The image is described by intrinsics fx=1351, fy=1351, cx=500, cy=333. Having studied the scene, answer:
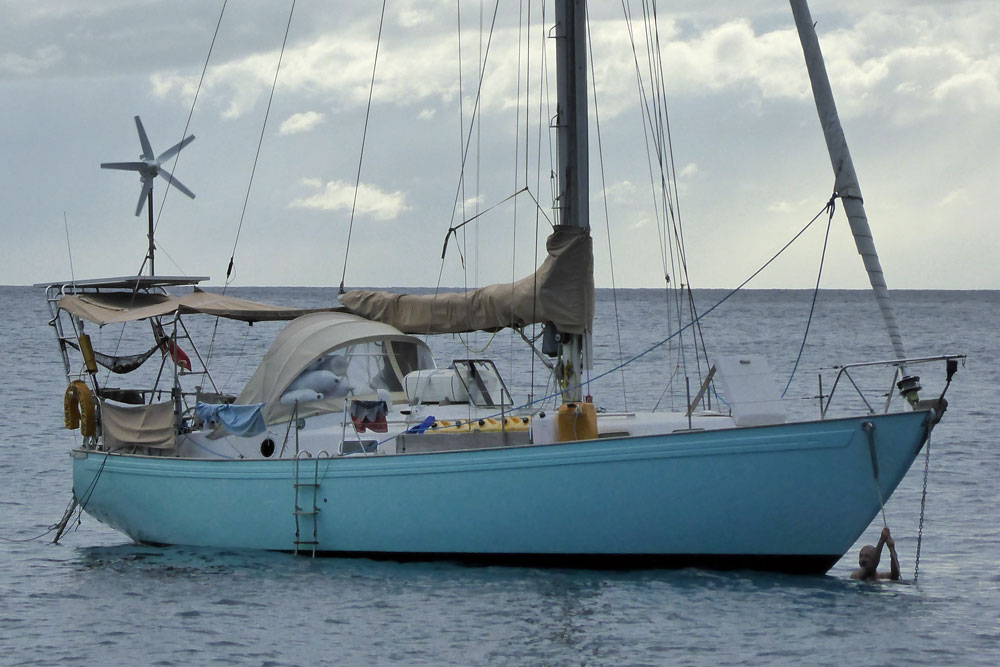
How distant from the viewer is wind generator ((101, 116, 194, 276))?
77.7 ft

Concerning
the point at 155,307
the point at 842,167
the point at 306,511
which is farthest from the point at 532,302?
the point at 155,307

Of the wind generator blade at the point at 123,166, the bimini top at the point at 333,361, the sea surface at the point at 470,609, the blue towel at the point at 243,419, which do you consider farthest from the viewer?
the wind generator blade at the point at 123,166

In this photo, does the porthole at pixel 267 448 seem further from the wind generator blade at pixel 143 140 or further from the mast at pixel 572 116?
the wind generator blade at pixel 143 140

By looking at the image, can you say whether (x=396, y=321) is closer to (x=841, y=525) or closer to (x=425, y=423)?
(x=425, y=423)

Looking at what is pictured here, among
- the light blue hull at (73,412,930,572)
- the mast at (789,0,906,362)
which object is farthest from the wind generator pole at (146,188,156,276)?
the mast at (789,0,906,362)

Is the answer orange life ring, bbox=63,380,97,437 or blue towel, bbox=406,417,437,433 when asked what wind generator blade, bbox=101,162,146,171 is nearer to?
orange life ring, bbox=63,380,97,437

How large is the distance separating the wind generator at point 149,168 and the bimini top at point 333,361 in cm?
364

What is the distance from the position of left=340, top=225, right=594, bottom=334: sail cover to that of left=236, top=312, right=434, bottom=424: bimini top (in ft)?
1.76

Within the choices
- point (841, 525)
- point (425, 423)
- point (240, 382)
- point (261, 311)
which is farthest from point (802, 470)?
point (240, 382)

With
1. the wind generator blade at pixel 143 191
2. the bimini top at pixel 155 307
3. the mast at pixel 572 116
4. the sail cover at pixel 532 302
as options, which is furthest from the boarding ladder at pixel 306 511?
the wind generator blade at pixel 143 191

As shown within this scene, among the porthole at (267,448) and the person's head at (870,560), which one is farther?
the porthole at (267,448)

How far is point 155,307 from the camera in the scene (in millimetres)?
20344

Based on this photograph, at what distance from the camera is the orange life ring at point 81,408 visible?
20.9 m

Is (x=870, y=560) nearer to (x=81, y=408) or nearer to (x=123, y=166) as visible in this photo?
(x=81, y=408)
